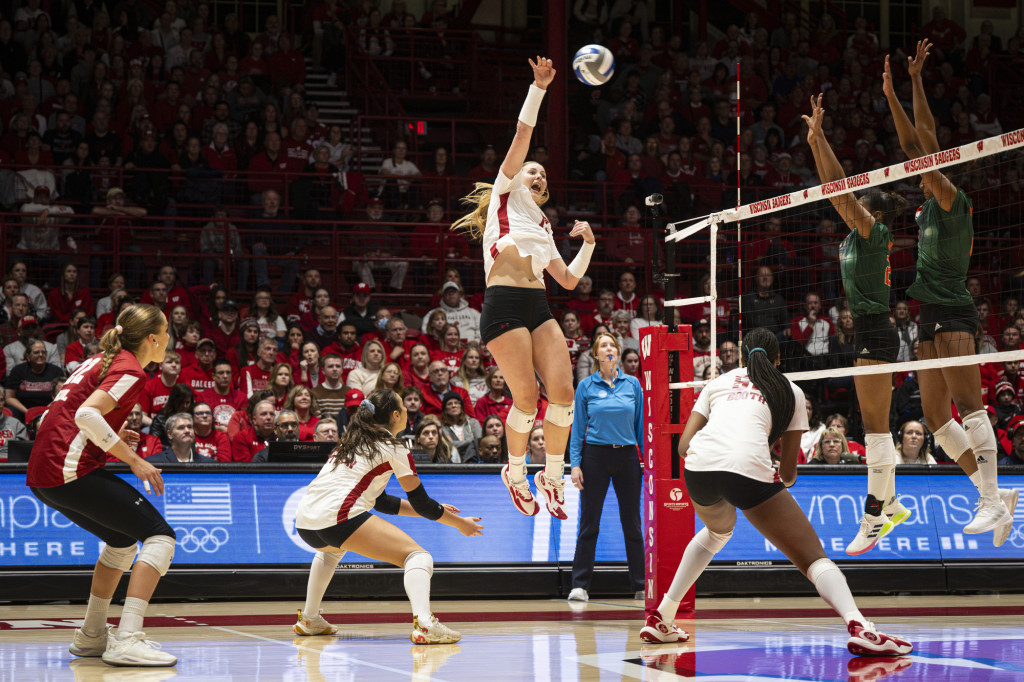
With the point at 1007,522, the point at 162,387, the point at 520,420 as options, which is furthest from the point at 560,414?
the point at 162,387

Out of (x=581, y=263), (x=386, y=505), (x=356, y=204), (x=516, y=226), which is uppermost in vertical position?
(x=356, y=204)

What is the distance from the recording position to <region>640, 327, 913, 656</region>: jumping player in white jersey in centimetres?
598

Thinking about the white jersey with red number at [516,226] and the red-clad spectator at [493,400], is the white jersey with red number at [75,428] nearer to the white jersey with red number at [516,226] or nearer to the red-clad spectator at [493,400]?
the white jersey with red number at [516,226]

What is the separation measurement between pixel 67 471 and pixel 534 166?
10.1ft

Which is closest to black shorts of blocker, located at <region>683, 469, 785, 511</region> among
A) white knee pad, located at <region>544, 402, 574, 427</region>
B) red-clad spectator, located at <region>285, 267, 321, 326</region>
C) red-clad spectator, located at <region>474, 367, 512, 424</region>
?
white knee pad, located at <region>544, 402, 574, 427</region>

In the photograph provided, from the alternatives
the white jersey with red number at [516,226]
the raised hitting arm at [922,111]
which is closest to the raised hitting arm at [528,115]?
the white jersey with red number at [516,226]

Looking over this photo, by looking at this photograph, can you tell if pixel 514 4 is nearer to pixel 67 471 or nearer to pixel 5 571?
pixel 5 571

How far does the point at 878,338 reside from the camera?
663cm

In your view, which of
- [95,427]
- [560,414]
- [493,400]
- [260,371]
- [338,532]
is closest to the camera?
[95,427]

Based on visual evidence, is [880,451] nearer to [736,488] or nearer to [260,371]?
[736,488]

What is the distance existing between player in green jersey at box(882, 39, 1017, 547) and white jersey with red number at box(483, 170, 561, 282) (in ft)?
6.76

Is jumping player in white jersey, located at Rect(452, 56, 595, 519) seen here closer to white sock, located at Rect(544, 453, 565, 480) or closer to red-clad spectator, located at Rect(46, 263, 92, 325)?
white sock, located at Rect(544, 453, 565, 480)

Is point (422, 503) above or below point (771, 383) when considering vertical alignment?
below

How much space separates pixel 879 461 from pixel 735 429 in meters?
1.19
